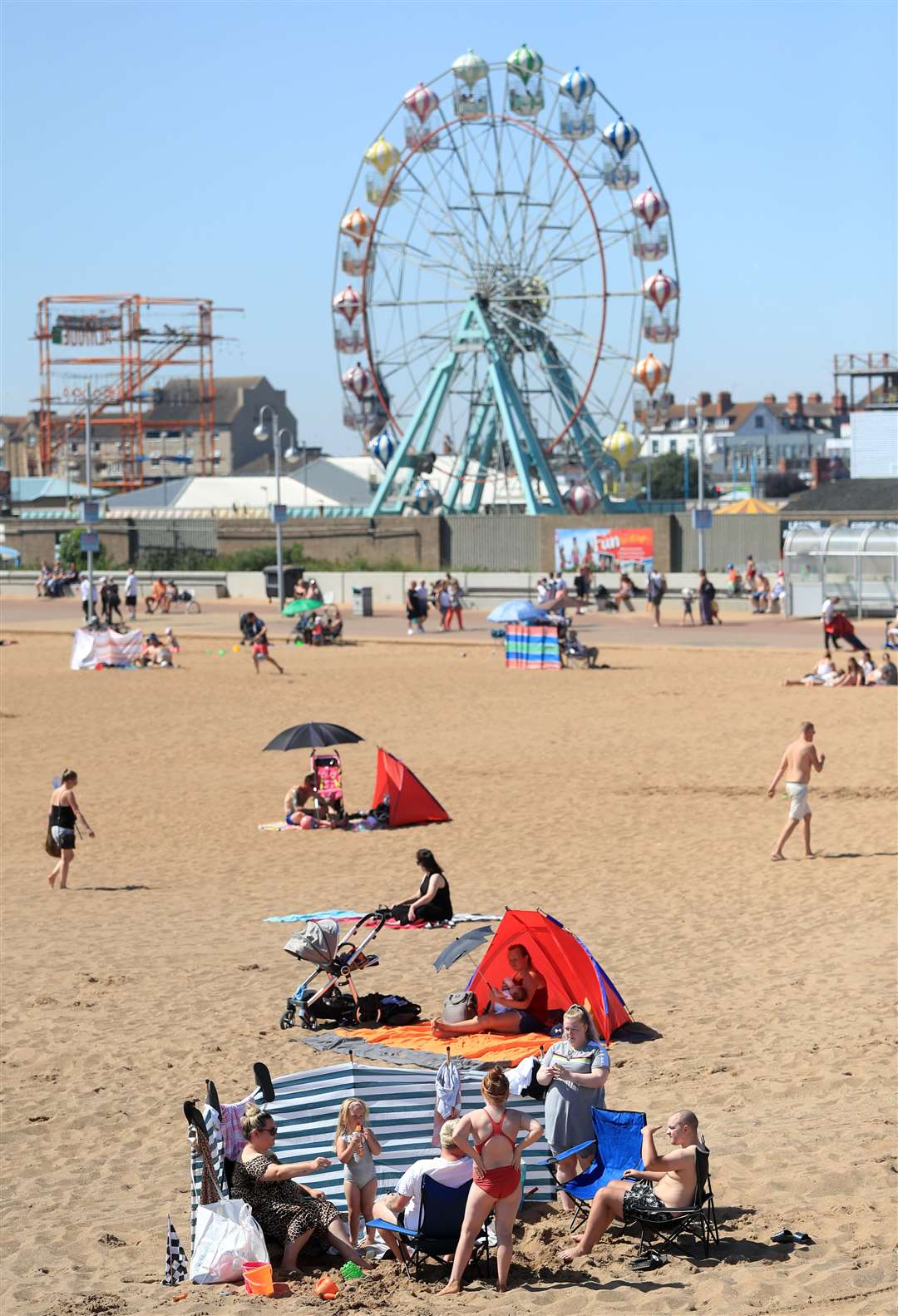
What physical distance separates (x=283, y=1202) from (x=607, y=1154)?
1.51 meters

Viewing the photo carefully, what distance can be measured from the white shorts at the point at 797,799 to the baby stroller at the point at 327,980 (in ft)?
17.0

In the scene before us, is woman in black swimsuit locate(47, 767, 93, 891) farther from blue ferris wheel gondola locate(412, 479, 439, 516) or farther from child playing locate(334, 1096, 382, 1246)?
blue ferris wheel gondola locate(412, 479, 439, 516)

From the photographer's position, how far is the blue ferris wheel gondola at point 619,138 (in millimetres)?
51812

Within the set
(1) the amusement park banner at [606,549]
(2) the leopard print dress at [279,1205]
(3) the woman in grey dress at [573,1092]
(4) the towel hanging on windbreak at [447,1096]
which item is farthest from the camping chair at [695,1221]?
(1) the amusement park banner at [606,549]

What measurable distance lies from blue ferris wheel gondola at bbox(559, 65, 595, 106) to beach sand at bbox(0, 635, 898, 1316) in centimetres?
3026

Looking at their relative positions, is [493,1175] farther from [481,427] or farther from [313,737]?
[481,427]

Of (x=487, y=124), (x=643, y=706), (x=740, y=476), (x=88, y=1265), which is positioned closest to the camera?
(x=88, y=1265)

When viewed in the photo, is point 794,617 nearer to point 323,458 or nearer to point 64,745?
point 64,745

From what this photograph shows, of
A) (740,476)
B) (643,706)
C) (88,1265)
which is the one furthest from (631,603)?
(740,476)

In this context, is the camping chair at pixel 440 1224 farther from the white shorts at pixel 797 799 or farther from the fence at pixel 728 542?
the fence at pixel 728 542

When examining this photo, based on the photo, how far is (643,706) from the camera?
87.4 ft

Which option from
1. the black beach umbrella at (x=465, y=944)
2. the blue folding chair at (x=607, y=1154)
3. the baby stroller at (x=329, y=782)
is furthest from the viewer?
the baby stroller at (x=329, y=782)

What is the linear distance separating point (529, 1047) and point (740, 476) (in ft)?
431

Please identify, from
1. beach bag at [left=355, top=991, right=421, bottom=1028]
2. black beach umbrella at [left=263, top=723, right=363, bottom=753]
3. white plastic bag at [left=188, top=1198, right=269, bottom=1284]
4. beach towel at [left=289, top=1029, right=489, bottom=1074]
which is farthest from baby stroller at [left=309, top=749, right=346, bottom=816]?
white plastic bag at [left=188, top=1198, right=269, bottom=1284]
